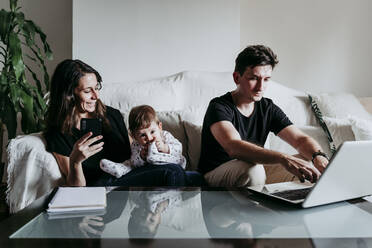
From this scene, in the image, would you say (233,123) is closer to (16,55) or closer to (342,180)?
(342,180)

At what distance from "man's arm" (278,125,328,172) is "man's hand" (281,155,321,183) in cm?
22

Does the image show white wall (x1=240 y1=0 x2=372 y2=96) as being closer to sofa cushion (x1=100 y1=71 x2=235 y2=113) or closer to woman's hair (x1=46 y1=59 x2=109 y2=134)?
sofa cushion (x1=100 y1=71 x2=235 y2=113)

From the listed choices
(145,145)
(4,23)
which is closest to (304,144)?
(145,145)

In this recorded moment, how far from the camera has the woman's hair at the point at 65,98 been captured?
1591 mm

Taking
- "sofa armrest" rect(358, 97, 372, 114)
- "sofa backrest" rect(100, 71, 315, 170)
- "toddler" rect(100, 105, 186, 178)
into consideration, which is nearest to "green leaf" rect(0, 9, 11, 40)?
"sofa backrest" rect(100, 71, 315, 170)

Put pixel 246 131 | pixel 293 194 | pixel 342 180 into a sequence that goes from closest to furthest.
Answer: pixel 342 180 < pixel 293 194 < pixel 246 131

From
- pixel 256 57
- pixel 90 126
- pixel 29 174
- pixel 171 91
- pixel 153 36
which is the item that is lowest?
pixel 29 174

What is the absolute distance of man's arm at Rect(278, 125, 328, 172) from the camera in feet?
4.64

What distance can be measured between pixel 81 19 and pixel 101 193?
1.69 metres

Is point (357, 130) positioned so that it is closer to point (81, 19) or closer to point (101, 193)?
point (101, 193)

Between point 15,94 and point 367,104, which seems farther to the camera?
point 367,104

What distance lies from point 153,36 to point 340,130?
4.38 feet

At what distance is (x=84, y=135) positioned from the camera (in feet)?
4.63

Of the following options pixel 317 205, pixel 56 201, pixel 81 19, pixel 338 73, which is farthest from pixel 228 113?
pixel 338 73
